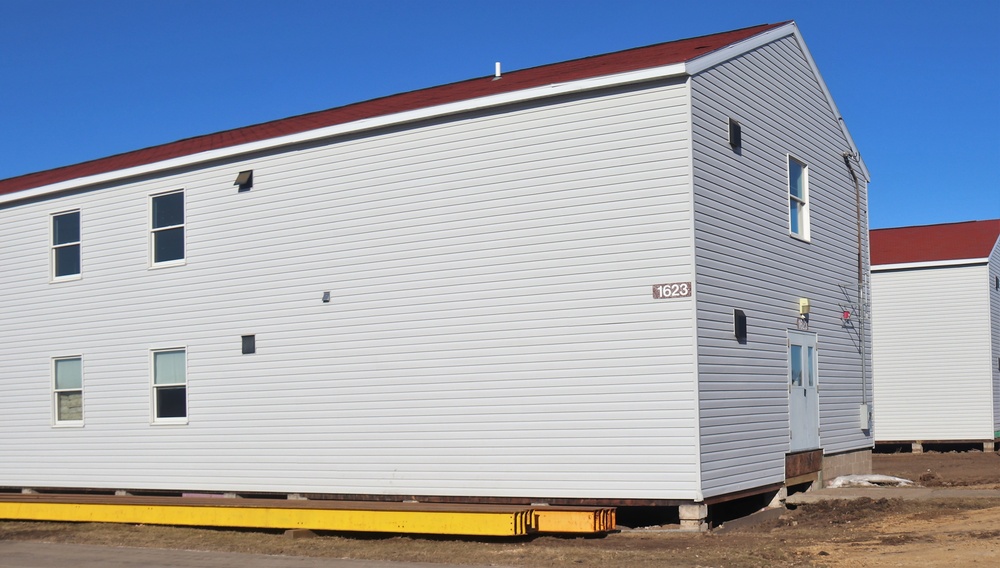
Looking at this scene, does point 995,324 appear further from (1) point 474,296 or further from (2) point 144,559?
(2) point 144,559

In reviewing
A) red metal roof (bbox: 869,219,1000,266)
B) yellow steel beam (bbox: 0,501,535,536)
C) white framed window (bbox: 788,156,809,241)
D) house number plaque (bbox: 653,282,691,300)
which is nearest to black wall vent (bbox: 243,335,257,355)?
yellow steel beam (bbox: 0,501,535,536)

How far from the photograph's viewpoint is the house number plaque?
14.2 m

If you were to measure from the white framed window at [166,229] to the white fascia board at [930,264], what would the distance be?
801 inches

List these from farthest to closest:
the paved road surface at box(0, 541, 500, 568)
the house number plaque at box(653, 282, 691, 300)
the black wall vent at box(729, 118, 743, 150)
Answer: the black wall vent at box(729, 118, 743, 150)
the house number plaque at box(653, 282, 691, 300)
the paved road surface at box(0, 541, 500, 568)

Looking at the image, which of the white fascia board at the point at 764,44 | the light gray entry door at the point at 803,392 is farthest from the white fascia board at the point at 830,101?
the light gray entry door at the point at 803,392

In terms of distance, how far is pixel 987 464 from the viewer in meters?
26.0

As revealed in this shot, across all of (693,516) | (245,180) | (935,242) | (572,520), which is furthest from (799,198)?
(935,242)

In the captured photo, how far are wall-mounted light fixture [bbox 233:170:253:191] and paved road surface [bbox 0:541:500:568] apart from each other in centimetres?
613

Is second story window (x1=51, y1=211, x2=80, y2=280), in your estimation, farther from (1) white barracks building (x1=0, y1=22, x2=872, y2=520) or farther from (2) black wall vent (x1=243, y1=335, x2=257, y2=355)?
(2) black wall vent (x1=243, y1=335, x2=257, y2=355)

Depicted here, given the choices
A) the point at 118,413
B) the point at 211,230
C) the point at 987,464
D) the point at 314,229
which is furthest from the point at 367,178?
the point at 987,464

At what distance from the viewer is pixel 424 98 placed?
695 inches

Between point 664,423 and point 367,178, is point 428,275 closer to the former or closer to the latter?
point 367,178

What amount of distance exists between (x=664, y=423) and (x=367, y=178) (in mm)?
5967

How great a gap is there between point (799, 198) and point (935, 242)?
16.1 m
